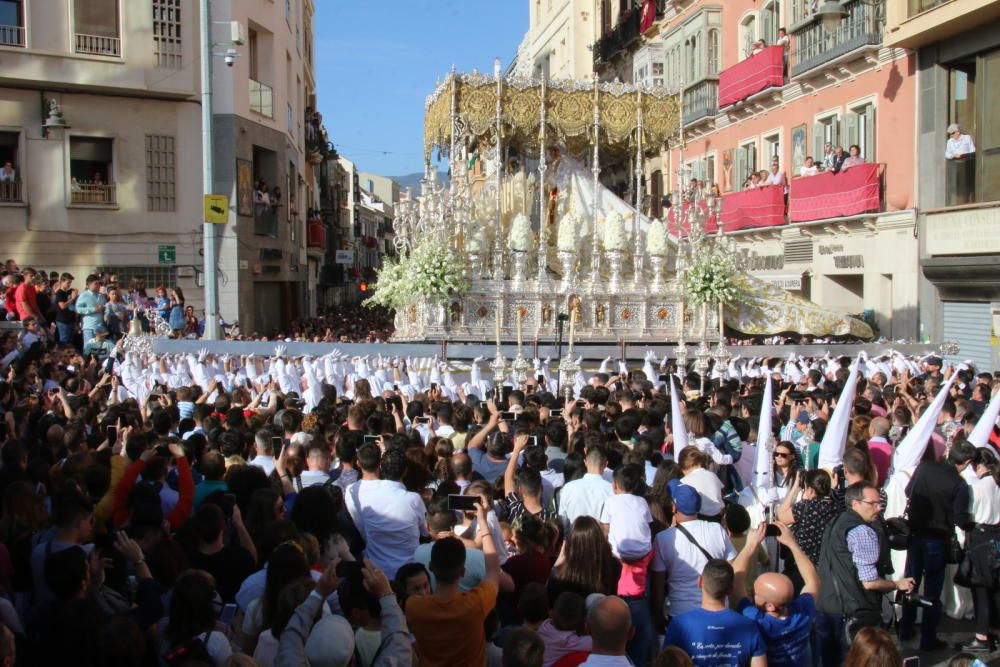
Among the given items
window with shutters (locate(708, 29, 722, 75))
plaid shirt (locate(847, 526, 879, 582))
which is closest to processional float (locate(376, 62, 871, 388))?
window with shutters (locate(708, 29, 722, 75))

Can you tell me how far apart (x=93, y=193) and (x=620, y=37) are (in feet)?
66.6

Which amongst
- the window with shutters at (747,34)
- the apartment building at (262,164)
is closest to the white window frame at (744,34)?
the window with shutters at (747,34)

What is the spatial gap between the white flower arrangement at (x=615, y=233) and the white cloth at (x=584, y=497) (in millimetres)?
12839

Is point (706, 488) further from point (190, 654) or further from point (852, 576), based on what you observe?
point (190, 654)

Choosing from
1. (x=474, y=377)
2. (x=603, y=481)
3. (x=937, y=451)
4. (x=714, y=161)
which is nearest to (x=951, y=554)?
(x=937, y=451)

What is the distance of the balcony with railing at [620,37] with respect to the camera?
115ft

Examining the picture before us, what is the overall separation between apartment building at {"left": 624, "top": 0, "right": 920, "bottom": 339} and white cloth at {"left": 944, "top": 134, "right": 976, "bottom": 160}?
1.31 m

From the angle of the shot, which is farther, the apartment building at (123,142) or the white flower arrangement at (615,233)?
the apartment building at (123,142)

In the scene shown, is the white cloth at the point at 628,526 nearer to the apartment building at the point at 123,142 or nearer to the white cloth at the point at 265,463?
the white cloth at the point at 265,463

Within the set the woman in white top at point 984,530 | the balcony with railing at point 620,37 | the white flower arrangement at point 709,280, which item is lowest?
the woman in white top at point 984,530

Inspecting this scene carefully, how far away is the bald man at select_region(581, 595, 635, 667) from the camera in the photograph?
165 inches

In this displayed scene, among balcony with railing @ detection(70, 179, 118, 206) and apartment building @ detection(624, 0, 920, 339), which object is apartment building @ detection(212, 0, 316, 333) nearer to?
balcony with railing @ detection(70, 179, 118, 206)

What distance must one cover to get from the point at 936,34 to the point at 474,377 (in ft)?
43.1

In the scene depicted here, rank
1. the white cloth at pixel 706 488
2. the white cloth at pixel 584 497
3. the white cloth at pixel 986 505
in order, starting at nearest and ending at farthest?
the white cloth at pixel 584 497 → the white cloth at pixel 706 488 → the white cloth at pixel 986 505
